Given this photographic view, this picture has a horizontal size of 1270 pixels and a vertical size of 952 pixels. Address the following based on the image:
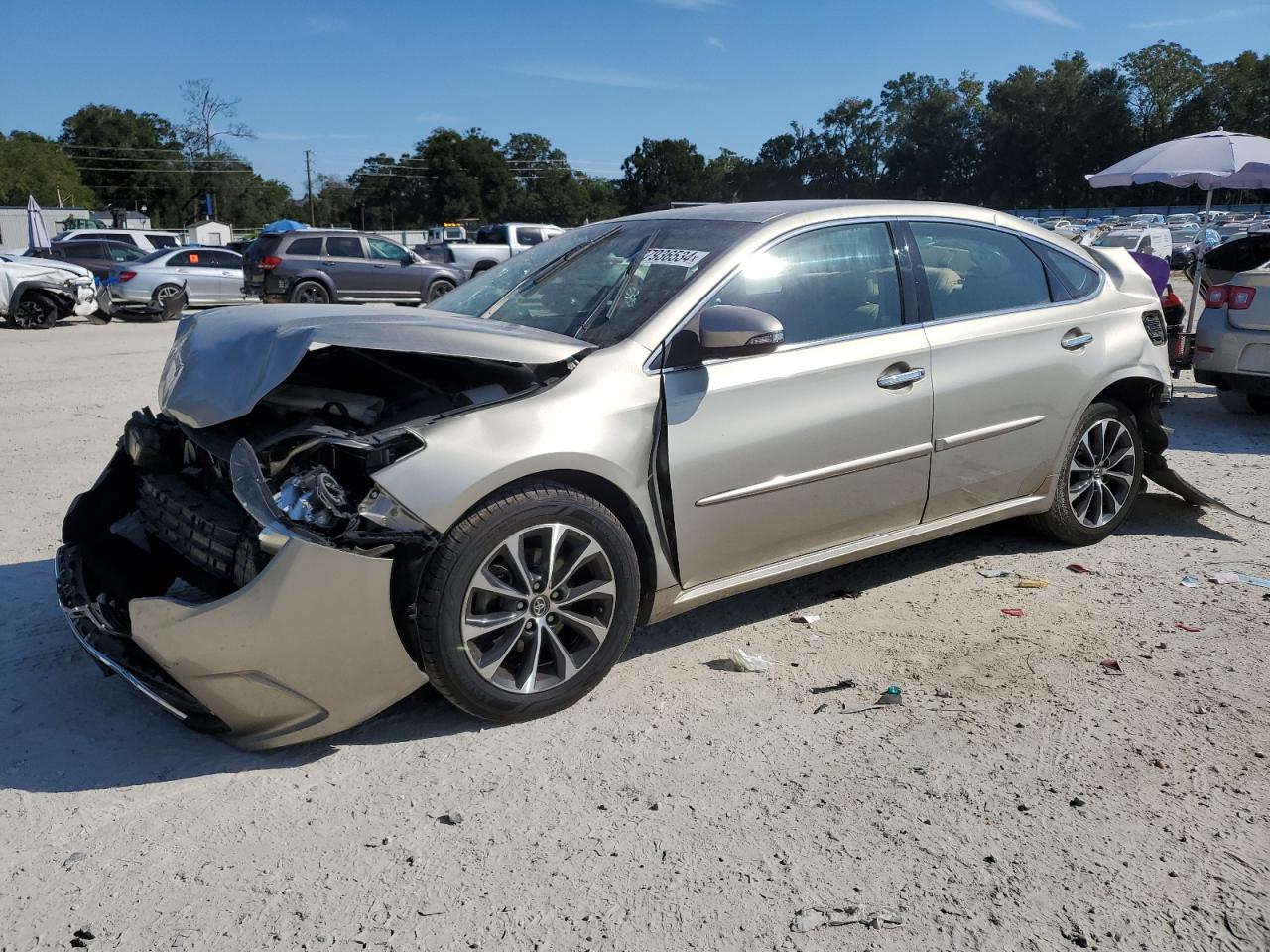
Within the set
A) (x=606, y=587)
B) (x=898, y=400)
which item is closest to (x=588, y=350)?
(x=606, y=587)

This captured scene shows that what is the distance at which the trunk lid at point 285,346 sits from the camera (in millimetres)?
3225

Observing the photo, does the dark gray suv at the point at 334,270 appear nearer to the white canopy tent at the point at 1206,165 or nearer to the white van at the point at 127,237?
the white van at the point at 127,237

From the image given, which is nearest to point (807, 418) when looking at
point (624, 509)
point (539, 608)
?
point (624, 509)

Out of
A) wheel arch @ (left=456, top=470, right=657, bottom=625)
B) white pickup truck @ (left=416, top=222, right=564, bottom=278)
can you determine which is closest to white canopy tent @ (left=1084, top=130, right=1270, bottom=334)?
wheel arch @ (left=456, top=470, right=657, bottom=625)

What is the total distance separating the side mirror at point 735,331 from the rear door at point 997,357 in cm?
102

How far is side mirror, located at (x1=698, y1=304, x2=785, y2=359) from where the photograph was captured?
11.6ft

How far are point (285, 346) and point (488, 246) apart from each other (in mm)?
23889

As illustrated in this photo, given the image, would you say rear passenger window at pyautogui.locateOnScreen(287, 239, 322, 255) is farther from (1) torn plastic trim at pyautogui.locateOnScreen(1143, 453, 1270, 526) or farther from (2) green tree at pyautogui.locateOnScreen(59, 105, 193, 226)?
(2) green tree at pyautogui.locateOnScreen(59, 105, 193, 226)

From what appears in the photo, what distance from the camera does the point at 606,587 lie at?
3.46m

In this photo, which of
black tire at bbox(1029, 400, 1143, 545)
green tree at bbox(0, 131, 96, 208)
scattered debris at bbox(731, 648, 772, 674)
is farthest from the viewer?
green tree at bbox(0, 131, 96, 208)

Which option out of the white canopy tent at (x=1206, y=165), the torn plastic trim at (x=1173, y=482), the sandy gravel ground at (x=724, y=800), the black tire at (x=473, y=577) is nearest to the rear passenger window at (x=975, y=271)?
the torn plastic trim at (x=1173, y=482)

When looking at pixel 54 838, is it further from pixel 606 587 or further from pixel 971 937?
pixel 971 937

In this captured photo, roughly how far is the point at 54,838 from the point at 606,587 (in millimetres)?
1753

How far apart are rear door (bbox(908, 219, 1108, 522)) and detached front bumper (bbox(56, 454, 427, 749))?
8.05ft
